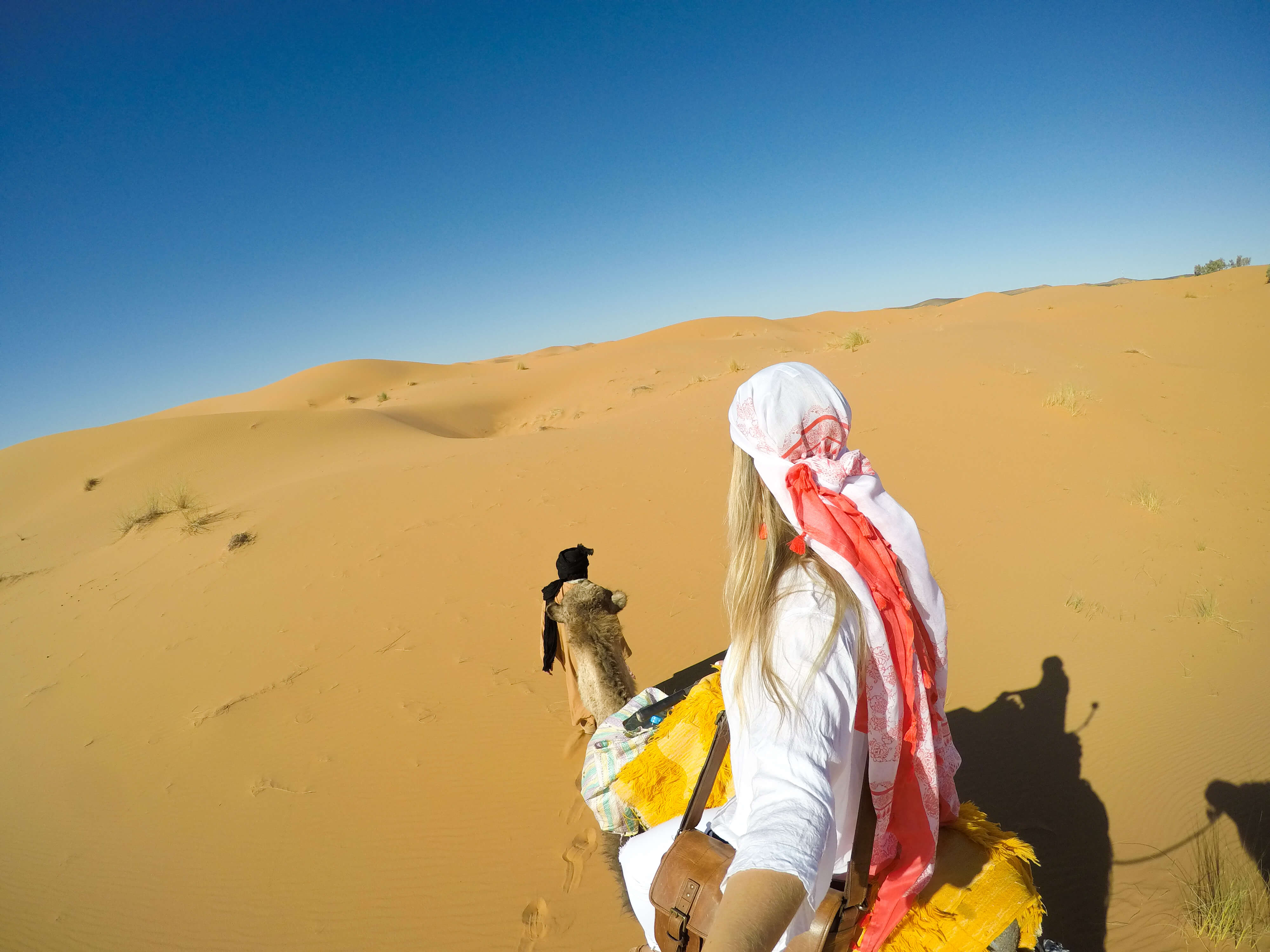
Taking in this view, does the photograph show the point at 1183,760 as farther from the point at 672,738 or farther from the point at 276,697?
the point at 276,697

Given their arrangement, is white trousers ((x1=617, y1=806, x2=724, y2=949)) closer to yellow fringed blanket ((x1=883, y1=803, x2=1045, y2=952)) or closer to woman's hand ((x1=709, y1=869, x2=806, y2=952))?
yellow fringed blanket ((x1=883, y1=803, x2=1045, y2=952))

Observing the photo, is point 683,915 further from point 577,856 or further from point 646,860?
point 577,856

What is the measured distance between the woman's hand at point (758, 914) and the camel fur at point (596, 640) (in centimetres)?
252

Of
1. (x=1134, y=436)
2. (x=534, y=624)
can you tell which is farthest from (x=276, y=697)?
(x=1134, y=436)

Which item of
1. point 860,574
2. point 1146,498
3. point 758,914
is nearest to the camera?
point 758,914

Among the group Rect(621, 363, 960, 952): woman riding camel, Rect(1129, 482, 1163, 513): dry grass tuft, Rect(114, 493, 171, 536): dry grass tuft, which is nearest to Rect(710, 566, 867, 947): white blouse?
Rect(621, 363, 960, 952): woman riding camel

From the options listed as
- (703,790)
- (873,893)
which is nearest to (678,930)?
(703,790)

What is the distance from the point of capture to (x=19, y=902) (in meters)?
3.51

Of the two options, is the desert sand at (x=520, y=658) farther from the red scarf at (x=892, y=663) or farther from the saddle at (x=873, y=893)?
the red scarf at (x=892, y=663)

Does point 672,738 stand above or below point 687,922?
below

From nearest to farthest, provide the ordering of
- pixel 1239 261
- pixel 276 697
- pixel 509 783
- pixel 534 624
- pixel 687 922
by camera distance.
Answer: pixel 687 922
pixel 509 783
pixel 276 697
pixel 534 624
pixel 1239 261

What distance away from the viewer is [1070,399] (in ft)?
30.7

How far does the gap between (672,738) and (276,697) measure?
160 inches

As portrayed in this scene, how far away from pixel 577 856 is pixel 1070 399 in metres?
9.75
